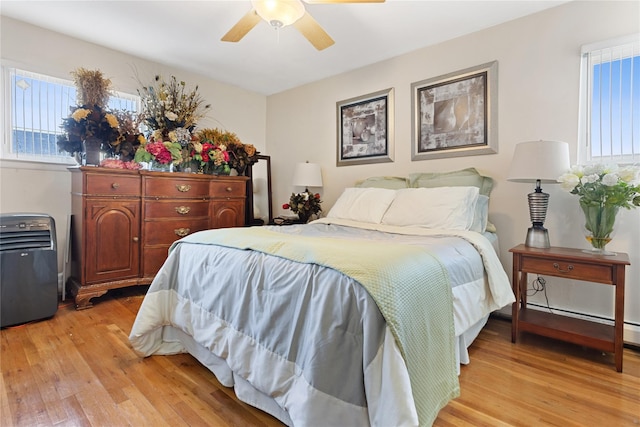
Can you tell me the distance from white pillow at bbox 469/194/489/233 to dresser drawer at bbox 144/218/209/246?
2.59 metres

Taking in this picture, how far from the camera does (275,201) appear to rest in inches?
177

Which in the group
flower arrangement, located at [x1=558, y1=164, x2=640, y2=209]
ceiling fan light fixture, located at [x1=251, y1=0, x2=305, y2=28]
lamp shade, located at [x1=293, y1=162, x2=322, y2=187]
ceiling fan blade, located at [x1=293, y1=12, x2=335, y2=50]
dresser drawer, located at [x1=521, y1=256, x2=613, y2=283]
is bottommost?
dresser drawer, located at [x1=521, y1=256, x2=613, y2=283]

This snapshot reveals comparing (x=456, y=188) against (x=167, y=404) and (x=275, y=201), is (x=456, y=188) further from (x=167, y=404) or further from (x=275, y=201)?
(x=275, y=201)

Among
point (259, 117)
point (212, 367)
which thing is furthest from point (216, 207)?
point (212, 367)

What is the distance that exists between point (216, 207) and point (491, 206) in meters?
2.69

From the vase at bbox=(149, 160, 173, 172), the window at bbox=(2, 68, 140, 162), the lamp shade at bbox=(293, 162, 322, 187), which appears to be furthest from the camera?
the lamp shade at bbox=(293, 162, 322, 187)

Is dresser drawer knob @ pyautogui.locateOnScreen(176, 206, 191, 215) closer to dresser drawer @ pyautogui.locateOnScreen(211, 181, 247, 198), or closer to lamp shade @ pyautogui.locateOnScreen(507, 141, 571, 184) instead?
dresser drawer @ pyautogui.locateOnScreen(211, 181, 247, 198)

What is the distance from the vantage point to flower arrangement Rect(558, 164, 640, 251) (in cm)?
179

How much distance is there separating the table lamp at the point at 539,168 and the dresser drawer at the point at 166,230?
287 cm

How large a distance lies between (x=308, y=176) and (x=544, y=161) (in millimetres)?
2305

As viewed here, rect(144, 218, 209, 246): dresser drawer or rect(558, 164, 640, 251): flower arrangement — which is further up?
rect(558, 164, 640, 251): flower arrangement

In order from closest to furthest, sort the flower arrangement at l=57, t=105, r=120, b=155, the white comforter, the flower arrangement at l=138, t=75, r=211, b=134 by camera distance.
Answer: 1. the white comforter
2. the flower arrangement at l=57, t=105, r=120, b=155
3. the flower arrangement at l=138, t=75, r=211, b=134

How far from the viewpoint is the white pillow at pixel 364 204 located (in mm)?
2652

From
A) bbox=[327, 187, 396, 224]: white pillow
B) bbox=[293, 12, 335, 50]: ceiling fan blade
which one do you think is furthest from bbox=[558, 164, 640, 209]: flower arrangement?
bbox=[293, 12, 335, 50]: ceiling fan blade
